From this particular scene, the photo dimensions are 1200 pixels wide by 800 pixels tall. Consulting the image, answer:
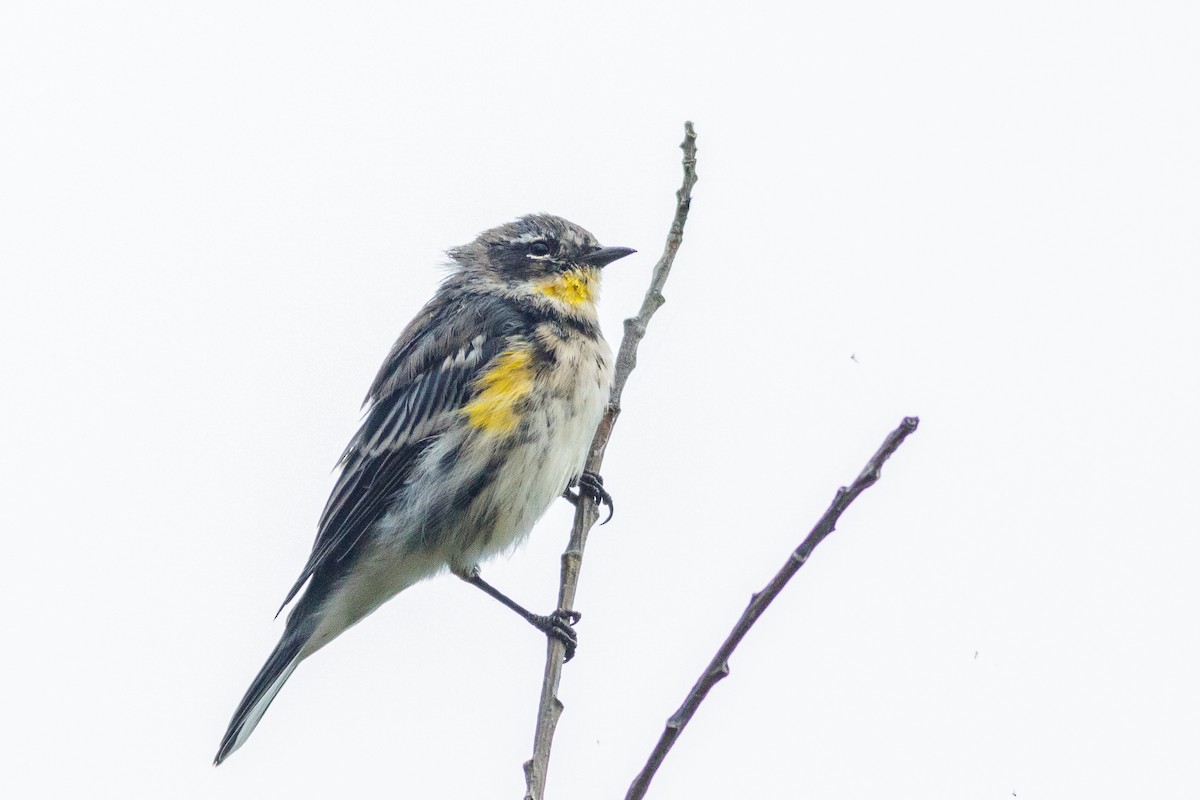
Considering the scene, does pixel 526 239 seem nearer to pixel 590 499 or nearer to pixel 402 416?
pixel 402 416

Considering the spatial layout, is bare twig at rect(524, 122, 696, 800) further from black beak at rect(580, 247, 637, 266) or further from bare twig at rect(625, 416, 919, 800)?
black beak at rect(580, 247, 637, 266)

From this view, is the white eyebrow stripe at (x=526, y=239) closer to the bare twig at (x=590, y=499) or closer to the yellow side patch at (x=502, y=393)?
the yellow side patch at (x=502, y=393)

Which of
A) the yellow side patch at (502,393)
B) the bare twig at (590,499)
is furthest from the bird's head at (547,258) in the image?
the bare twig at (590,499)

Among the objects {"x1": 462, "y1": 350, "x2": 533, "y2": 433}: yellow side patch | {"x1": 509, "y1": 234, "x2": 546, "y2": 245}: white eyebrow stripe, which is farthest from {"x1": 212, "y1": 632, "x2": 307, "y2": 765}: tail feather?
{"x1": 509, "y1": 234, "x2": 546, "y2": 245}: white eyebrow stripe

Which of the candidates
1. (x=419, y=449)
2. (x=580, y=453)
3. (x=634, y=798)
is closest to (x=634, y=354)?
(x=580, y=453)

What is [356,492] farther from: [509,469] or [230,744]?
[230,744]

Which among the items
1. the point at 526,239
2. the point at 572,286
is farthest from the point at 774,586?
the point at 526,239

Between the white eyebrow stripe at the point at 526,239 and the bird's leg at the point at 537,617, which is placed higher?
the white eyebrow stripe at the point at 526,239
